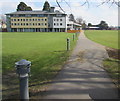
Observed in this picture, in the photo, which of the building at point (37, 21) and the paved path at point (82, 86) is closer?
the paved path at point (82, 86)

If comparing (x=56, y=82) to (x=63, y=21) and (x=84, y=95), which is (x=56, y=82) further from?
(x=63, y=21)

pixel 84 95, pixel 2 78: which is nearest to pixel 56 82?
pixel 84 95

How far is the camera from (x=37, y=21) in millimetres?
78875

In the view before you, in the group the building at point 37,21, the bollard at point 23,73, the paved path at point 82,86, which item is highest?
the building at point 37,21

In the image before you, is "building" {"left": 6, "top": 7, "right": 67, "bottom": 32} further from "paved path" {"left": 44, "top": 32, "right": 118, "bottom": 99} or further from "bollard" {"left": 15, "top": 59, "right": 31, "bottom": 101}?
"bollard" {"left": 15, "top": 59, "right": 31, "bottom": 101}

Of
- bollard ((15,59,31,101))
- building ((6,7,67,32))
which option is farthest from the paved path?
building ((6,7,67,32))

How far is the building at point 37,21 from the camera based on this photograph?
77.9 meters

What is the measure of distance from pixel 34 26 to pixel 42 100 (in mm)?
77756

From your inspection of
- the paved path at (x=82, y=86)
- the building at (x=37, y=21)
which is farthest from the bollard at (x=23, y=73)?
the building at (x=37, y=21)

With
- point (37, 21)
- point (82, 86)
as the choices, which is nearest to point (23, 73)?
point (82, 86)

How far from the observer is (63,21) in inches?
3056

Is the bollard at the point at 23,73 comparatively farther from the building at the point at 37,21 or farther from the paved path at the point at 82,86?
the building at the point at 37,21

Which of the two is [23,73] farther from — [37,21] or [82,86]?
[37,21]

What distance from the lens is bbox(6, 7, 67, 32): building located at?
77938 mm
